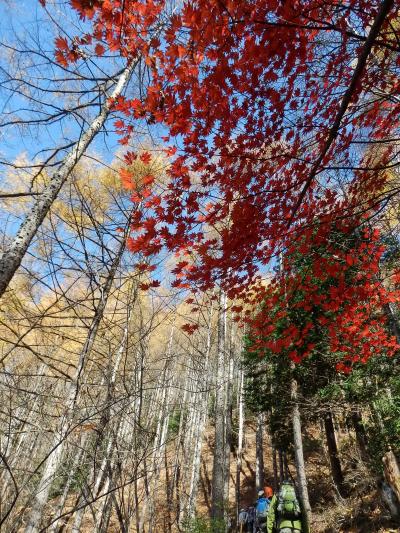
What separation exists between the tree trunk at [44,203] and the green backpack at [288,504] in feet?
22.0

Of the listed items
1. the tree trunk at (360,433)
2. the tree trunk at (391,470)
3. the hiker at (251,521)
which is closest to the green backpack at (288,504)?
the tree trunk at (391,470)

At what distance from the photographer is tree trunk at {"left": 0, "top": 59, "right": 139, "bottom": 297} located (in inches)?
112

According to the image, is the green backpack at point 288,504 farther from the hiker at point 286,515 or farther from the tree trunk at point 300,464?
the tree trunk at point 300,464

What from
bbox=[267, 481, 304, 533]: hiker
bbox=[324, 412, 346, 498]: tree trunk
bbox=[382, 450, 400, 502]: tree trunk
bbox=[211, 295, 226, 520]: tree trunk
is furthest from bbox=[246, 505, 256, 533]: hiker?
bbox=[382, 450, 400, 502]: tree trunk

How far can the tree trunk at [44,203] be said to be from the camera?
284cm

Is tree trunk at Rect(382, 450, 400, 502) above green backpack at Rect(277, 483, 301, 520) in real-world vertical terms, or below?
above

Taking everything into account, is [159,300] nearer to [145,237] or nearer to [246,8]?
[145,237]

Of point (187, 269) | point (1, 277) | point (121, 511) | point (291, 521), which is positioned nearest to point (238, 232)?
point (187, 269)

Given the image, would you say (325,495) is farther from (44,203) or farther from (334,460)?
(44,203)

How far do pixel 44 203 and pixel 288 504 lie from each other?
709 cm

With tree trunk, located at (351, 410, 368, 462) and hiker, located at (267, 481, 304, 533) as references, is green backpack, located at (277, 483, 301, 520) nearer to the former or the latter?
hiker, located at (267, 481, 304, 533)

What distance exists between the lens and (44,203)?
3389 mm

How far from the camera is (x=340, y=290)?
9367 mm

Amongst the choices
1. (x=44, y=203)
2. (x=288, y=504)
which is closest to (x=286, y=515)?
(x=288, y=504)
